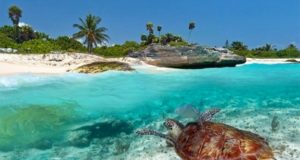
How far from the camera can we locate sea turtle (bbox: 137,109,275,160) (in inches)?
303

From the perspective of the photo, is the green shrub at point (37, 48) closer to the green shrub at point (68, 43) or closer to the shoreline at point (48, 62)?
the green shrub at point (68, 43)

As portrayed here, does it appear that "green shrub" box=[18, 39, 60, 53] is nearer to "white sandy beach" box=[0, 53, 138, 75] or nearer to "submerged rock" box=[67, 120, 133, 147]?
"white sandy beach" box=[0, 53, 138, 75]

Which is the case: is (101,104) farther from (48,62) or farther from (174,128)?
(48,62)

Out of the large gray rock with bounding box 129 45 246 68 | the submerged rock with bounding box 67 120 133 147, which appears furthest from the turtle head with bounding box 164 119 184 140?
the large gray rock with bounding box 129 45 246 68

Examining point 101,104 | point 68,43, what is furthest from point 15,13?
point 101,104

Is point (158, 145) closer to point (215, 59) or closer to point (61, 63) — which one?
point (61, 63)

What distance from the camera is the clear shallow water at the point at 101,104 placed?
1220 centimetres

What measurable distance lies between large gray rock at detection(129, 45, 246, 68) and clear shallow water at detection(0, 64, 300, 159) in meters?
13.2

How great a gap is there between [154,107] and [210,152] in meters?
9.25

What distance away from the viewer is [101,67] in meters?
33.3

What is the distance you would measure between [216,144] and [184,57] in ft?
110

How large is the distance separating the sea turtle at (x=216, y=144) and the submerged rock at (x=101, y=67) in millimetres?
23193

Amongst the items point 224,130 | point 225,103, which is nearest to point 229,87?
point 225,103

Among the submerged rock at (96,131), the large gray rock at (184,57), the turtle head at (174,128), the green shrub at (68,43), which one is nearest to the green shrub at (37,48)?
the green shrub at (68,43)
